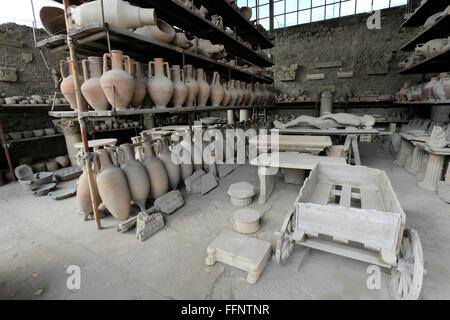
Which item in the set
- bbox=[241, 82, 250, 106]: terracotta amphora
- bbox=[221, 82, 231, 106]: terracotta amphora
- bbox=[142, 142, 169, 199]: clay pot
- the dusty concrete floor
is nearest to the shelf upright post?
the dusty concrete floor

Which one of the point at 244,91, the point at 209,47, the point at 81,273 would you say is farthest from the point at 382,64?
the point at 81,273

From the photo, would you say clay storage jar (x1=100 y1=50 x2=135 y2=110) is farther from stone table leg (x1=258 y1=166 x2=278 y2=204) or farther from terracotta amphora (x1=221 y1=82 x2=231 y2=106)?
terracotta amphora (x1=221 y1=82 x2=231 y2=106)

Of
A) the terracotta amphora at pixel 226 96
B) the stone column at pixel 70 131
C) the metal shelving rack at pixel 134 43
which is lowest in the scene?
the stone column at pixel 70 131

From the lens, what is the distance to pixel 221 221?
2252mm

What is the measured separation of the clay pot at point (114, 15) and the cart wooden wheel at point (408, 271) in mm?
2547

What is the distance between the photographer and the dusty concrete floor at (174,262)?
1.40m

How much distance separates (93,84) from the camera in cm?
192

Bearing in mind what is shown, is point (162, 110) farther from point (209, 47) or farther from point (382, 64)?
point (382, 64)

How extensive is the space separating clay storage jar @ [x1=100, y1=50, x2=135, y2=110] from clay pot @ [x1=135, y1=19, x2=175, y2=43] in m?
0.54

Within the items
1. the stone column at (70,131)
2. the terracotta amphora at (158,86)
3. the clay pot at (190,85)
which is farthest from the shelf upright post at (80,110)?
the stone column at (70,131)

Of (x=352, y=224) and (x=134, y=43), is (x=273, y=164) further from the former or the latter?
(x=134, y=43)

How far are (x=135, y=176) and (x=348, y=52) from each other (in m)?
8.27

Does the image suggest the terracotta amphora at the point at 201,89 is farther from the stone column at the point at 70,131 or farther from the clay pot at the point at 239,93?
the stone column at the point at 70,131

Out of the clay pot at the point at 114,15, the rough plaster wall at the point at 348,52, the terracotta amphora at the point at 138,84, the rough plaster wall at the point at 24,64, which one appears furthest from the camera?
the rough plaster wall at the point at 348,52
